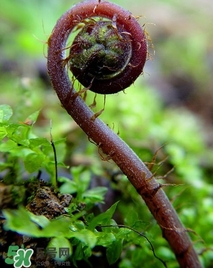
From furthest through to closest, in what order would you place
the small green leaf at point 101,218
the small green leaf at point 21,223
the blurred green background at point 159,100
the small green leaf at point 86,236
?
1. the blurred green background at point 159,100
2. the small green leaf at point 101,218
3. the small green leaf at point 86,236
4. the small green leaf at point 21,223

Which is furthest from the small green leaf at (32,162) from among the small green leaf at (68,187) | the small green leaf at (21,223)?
the small green leaf at (21,223)

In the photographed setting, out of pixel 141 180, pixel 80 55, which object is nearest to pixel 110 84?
pixel 80 55

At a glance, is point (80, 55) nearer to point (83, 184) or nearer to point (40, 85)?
point (83, 184)

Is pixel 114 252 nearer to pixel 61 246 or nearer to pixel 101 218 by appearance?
pixel 101 218

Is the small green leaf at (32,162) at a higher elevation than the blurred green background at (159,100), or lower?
lower

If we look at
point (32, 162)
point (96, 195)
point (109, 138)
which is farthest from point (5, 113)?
point (96, 195)

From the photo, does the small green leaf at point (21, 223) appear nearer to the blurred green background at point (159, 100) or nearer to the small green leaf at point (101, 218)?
the small green leaf at point (101, 218)
